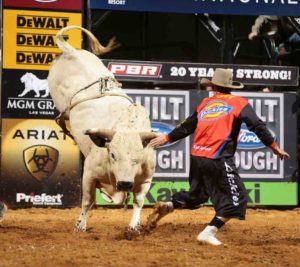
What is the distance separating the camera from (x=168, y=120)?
11086 millimetres

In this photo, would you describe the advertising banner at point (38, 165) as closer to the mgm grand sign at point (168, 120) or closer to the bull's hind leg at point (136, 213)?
the mgm grand sign at point (168, 120)

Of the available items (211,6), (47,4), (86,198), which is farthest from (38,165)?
(211,6)

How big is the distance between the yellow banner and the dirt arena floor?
57 centimetres

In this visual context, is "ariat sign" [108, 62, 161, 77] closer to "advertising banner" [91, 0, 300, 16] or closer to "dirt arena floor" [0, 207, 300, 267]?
"advertising banner" [91, 0, 300, 16]

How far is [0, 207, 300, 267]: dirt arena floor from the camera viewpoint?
5883 millimetres

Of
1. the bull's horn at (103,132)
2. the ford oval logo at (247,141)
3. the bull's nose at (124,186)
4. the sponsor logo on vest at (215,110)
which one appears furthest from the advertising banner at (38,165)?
the sponsor logo on vest at (215,110)

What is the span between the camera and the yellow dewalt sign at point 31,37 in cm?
1070

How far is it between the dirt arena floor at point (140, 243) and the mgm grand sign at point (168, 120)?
818 mm

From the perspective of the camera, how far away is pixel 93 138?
25.1 feet

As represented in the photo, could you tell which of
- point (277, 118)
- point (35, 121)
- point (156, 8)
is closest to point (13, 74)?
point (35, 121)

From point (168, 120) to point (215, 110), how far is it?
402 centimetres

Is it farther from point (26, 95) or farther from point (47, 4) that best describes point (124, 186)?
point (47, 4)

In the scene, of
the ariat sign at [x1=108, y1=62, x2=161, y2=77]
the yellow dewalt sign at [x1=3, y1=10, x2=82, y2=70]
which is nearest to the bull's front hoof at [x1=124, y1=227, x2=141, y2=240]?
the ariat sign at [x1=108, y1=62, x2=161, y2=77]

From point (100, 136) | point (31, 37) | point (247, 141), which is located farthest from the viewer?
point (247, 141)
